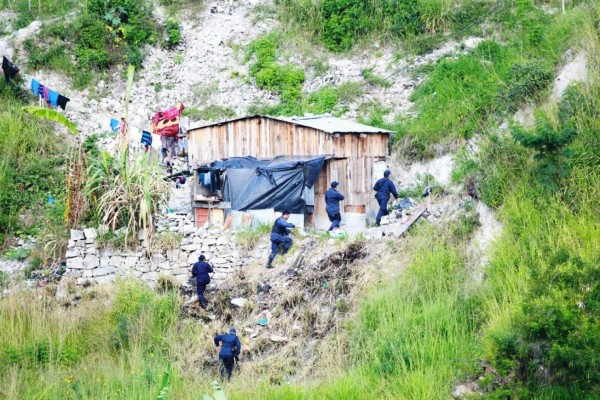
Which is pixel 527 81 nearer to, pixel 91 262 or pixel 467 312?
pixel 467 312

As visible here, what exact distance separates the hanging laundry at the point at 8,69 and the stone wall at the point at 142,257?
9.73 meters

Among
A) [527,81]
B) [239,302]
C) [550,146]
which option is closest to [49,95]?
[239,302]

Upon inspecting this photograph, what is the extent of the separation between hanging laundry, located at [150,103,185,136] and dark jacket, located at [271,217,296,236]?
773 centimetres

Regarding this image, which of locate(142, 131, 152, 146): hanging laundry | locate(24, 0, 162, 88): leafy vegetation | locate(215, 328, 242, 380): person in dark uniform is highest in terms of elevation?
locate(24, 0, 162, 88): leafy vegetation

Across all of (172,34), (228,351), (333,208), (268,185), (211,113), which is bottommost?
(228,351)

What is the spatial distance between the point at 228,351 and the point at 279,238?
370 centimetres

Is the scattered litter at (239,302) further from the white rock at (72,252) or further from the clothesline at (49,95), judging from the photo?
the clothesline at (49,95)

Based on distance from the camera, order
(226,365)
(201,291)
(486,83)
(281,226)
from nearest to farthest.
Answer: (226,365) < (201,291) < (281,226) < (486,83)

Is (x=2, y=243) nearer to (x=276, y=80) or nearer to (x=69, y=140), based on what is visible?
(x=69, y=140)

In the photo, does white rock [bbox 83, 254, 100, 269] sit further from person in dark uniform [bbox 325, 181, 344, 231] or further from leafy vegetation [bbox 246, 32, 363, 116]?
leafy vegetation [bbox 246, 32, 363, 116]

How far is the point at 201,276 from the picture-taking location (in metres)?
16.0

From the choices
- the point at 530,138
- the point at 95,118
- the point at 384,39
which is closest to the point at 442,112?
the point at 384,39

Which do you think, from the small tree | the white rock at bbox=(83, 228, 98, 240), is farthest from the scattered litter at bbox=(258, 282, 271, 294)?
the small tree

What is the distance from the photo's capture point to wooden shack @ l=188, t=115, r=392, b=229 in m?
20.5
